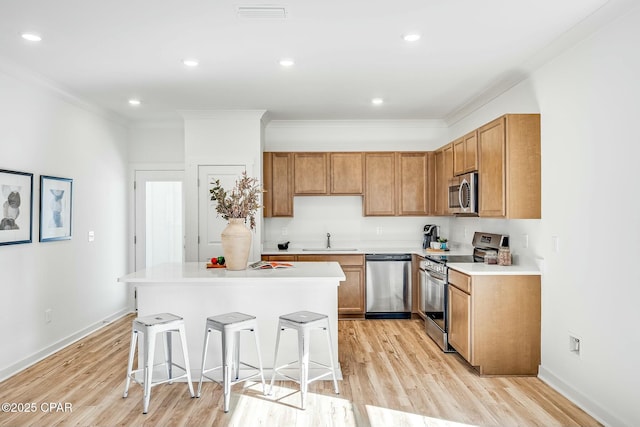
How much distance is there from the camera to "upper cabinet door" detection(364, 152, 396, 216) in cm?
591

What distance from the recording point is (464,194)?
445 cm

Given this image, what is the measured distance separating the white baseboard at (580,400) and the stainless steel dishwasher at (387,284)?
216 centimetres

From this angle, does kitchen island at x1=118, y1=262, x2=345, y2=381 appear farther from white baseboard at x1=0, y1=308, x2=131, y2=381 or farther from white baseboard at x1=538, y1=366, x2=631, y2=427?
white baseboard at x1=538, y1=366, x2=631, y2=427

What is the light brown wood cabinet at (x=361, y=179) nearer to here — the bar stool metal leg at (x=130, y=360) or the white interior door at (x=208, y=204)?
the white interior door at (x=208, y=204)

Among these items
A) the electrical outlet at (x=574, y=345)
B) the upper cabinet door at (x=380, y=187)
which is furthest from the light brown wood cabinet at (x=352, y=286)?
the electrical outlet at (x=574, y=345)

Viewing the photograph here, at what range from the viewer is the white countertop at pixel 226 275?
3.37 metres

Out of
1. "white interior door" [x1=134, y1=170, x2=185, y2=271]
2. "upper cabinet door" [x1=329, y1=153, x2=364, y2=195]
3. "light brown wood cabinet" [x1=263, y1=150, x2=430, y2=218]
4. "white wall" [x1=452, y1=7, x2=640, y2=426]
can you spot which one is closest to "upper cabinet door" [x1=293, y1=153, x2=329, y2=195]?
"light brown wood cabinet" [x1=263, y1=150, x2=430, y2=218]

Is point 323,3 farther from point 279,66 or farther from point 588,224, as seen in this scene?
point 588,224

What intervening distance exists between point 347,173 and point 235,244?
103 inches

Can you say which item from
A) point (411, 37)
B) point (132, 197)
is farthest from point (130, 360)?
point (132, 197)

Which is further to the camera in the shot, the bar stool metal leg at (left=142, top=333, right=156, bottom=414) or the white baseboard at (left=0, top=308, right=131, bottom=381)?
the white baseboard at (left=0, top=308, right=131, bottom=381)

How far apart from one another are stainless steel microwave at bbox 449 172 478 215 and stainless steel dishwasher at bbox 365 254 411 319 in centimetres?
103

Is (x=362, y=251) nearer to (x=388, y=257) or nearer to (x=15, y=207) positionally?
(x=388, y=257)

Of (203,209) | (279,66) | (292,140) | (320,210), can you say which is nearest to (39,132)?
(203,209)
